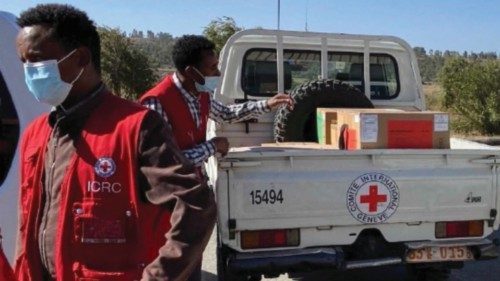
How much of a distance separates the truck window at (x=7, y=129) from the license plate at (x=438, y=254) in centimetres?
270

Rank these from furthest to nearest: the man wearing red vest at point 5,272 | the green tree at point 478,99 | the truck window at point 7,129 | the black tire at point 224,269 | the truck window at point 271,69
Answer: the green tree at point 478,99, the truck window at point 271,69, the black tire at point 224,269, the truck window at point 7,129, the man wearing red vest at point 5,272

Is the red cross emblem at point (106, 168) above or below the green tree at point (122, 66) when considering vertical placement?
below

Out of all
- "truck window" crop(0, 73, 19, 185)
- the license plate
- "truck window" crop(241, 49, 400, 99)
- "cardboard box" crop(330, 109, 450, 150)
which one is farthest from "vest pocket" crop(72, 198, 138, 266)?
"truck window" crop(241, 49, 400, 99)

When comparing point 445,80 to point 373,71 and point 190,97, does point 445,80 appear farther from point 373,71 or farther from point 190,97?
point 190,97

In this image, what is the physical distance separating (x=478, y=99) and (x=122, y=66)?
11130 millimetres

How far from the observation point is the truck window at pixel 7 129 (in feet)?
8.83

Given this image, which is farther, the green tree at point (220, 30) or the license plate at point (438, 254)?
the green tree at point (220, 30)

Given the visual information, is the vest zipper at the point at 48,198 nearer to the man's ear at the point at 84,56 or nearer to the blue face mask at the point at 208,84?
the man's ear at the point at 84,56

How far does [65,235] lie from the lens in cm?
175

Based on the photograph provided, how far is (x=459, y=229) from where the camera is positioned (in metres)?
4.24

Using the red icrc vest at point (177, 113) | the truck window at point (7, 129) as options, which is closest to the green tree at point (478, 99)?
the red icrc vest at point (177, 113)

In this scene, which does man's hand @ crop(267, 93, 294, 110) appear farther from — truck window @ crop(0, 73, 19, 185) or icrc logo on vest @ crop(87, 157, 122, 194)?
icrc logo on vest @ crop(87, 157, 122, 194)

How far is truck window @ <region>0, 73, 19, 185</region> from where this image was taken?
106 inches

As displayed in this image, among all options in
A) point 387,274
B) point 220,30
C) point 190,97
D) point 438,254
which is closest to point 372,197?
point 438,254
